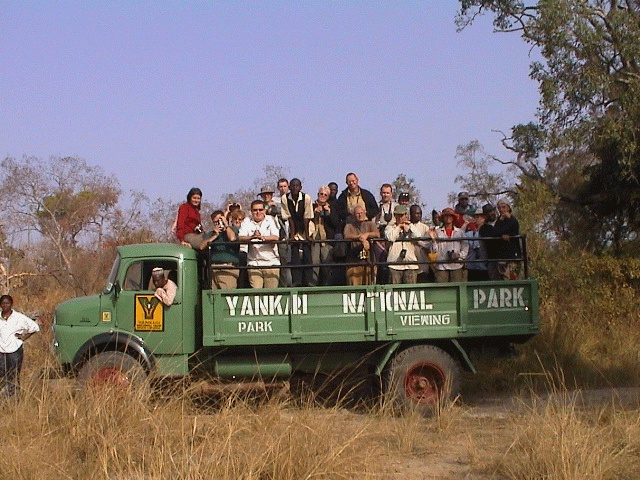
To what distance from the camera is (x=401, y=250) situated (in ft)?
35.7

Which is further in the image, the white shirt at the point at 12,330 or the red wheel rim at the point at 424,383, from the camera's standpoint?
the red wheel rim at the point at 424,383

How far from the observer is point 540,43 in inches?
758

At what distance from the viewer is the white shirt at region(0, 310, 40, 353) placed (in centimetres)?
1038

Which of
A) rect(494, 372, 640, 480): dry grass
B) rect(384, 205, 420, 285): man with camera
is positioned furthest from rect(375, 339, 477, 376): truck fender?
rect(494, 372, 640, 480): dry grass

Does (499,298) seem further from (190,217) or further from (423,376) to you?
(190,217)

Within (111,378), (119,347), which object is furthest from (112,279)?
(111,378)

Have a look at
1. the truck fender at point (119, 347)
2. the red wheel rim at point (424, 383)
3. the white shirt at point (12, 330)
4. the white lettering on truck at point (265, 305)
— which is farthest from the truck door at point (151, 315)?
the red wheel rim at point (424, 383)

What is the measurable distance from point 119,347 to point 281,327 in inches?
73.2

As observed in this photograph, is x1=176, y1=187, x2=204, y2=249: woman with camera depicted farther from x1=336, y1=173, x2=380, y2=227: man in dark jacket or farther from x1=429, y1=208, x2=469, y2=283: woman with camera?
x1=429, y1=208, x2=469, y2=283: woman with camera

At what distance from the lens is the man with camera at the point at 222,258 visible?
1041 centimetres

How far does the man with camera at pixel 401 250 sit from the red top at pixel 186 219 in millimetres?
2401

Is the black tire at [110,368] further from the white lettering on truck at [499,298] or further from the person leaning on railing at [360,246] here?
the white lettering on truck at [499,298]

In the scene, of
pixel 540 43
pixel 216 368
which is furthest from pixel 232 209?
pixel 540 43

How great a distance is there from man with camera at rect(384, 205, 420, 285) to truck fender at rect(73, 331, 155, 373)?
9.85ft
